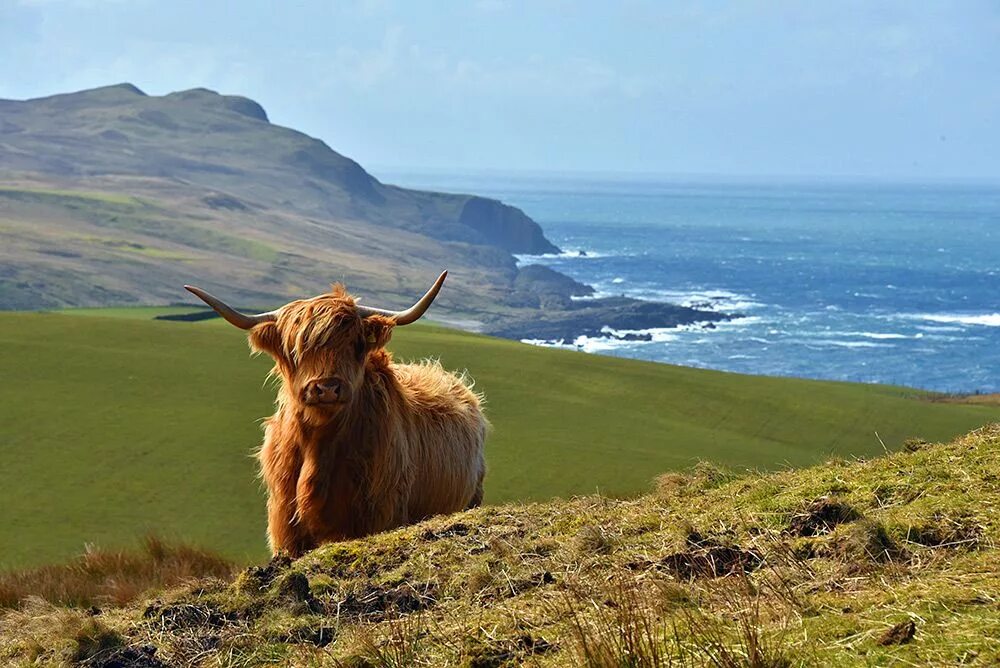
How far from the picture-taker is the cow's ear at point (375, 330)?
29.0 ft

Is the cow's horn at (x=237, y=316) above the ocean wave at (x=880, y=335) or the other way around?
above

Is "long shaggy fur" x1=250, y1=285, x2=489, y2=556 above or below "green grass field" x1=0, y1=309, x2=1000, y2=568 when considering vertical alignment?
above

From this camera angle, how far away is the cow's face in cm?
827

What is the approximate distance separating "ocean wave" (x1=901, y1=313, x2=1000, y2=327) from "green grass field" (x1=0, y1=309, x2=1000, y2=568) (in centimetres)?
8318

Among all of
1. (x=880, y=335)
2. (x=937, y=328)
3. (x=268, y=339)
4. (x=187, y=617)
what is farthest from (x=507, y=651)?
(x=937, y=328)

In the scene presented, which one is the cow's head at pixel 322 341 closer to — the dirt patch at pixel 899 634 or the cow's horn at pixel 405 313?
the cow's horn at pixel 405 313

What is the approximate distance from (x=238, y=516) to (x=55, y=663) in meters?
14.8

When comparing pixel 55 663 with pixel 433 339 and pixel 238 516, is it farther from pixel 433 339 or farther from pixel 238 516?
pixel 433 339

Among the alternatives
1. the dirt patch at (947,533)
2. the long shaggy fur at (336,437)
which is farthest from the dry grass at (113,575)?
the dirt patch at (947,533)

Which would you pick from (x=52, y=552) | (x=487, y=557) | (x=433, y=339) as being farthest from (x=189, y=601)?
(x=433, y=339)

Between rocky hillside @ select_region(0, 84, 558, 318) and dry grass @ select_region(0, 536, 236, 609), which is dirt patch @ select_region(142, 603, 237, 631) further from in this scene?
rocky hillside @ select_region(0, 84, 558, 318)

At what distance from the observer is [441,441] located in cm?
1020

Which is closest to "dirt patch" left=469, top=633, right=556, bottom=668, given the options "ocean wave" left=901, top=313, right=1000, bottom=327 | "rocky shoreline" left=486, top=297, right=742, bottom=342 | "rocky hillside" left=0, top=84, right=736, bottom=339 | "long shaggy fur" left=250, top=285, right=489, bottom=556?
"long shaggy fur" left=250, top=285, right=489, bottom=556

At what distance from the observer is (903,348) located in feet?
318
